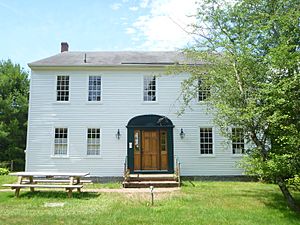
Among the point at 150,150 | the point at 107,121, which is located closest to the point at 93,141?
the point at 107,121

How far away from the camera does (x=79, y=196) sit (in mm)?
11133

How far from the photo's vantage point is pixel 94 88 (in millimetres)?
16266

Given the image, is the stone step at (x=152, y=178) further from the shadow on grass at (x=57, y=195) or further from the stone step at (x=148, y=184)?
the shadow on grass at (x=57, y=195)

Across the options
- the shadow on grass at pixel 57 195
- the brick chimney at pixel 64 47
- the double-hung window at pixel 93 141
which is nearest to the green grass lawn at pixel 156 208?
the shadow on grass at pixel 57 195

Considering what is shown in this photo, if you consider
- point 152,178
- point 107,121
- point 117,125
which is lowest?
point 152,178

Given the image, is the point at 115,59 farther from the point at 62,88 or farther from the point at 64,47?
the point at 64,47

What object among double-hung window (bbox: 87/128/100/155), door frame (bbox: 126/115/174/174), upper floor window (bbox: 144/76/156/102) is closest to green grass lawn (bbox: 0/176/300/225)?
door frame (bbox: 126/115/174/174)

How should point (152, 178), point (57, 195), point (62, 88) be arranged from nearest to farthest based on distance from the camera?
point (57, 195)
point (152, 178)
point (62, 88)

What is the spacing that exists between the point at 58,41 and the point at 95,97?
633cm

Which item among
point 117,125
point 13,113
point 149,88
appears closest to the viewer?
point 117,125

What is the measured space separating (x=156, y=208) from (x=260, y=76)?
5491mm

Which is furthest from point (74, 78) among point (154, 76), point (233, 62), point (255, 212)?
point (255, 212)

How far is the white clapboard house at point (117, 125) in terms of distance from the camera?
15.6 m

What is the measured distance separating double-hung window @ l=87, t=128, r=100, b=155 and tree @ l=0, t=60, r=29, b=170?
38.9 feet
